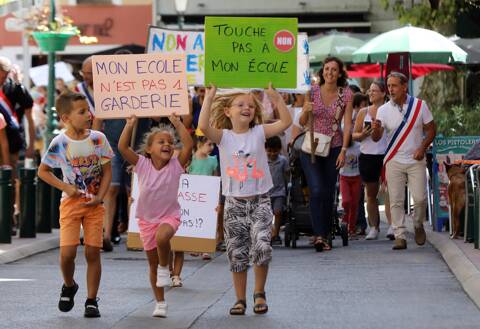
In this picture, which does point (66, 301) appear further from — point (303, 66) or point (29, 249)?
point (303, 66)

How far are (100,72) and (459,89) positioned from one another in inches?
649

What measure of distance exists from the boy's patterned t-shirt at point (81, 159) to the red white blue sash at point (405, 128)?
236 inches

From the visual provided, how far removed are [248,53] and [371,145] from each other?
606cm

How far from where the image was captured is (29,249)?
51.9 feet

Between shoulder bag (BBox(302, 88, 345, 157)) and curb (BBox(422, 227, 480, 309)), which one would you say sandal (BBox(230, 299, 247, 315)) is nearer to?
curb (BBox(422, 227, 480, 309))

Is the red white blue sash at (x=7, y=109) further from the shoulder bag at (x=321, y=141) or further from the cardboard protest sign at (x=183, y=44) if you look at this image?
the shoulder bag at (x=321, y=141)

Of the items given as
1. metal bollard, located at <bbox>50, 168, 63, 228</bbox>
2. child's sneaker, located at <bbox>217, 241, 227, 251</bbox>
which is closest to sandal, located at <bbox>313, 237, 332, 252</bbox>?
child's sneaker, located at <bbox>217, 241, 227, 251</bbox>

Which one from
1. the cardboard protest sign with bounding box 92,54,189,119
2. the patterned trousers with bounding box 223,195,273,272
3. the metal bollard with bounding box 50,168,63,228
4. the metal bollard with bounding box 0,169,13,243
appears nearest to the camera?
the patterned trousers with bounding box 223,195,273,272

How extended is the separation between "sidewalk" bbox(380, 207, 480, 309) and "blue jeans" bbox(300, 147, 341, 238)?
4.03ft

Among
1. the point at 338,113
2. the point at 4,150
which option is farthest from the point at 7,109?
the point at 338,113

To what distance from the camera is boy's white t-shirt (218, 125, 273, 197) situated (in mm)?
10945

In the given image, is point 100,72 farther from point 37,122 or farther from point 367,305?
point 37,122

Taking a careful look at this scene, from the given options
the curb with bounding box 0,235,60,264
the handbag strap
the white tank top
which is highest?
the handbag strap

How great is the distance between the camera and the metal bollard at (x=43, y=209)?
17562 mm
